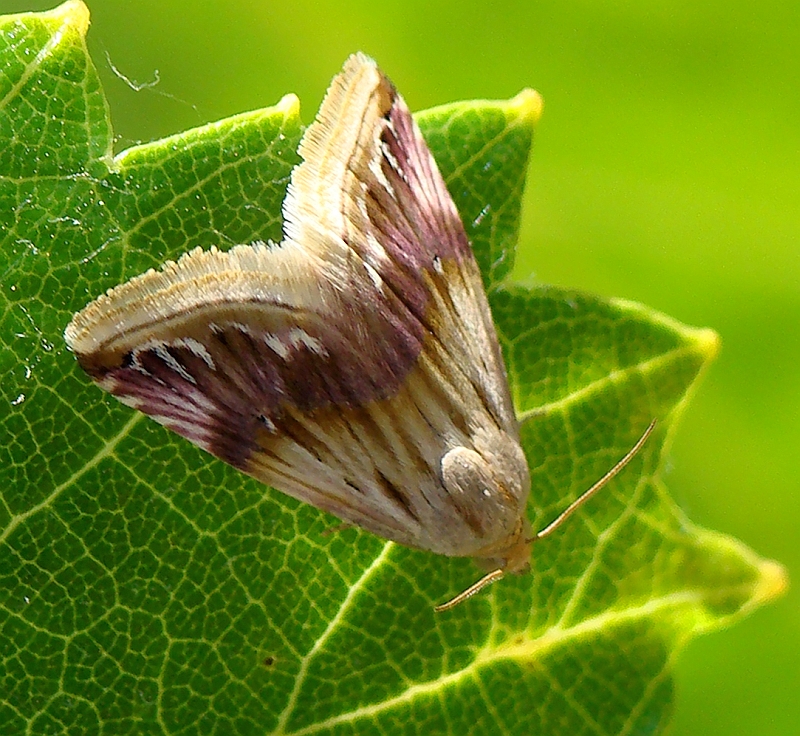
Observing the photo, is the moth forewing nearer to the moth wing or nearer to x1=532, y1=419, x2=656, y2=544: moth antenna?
the moth wing

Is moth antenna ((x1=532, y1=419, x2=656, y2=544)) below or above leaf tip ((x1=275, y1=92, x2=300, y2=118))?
below

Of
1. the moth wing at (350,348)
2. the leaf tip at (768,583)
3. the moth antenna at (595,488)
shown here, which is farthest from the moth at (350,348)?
the leaf tip at (768,583)

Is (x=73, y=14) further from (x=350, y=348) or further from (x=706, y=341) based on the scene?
(x=706, y=341)

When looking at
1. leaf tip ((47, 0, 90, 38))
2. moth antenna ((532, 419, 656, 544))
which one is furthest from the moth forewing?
leaf tip ((47, 0, 90, 38))

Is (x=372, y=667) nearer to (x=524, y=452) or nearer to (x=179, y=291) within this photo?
(x=524, y=452)

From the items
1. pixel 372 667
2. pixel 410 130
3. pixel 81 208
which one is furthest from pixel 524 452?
pixel 81 208

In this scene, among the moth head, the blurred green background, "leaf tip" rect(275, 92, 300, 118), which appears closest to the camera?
"leaf tip" rect(275, 92, 300, 118)

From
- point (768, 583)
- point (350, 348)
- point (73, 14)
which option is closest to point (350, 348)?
point (350, 348)
